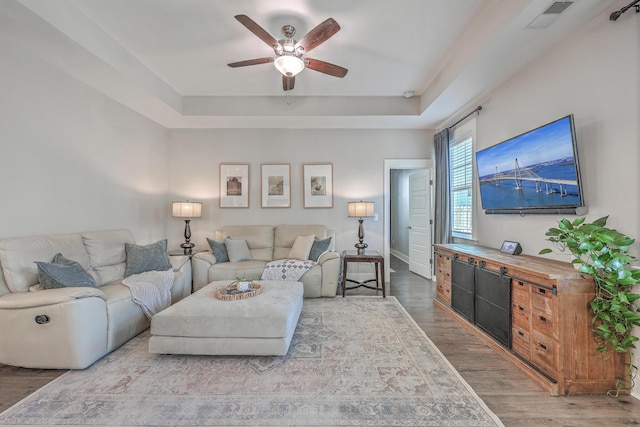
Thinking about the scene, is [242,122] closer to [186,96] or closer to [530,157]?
[186,96]

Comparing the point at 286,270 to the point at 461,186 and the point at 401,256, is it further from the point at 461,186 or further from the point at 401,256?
the point at 401,256

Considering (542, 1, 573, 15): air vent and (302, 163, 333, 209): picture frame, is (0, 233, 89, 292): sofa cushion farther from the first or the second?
(542, 1, 573, 15): air vent

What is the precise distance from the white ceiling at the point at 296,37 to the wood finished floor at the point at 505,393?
105 inches

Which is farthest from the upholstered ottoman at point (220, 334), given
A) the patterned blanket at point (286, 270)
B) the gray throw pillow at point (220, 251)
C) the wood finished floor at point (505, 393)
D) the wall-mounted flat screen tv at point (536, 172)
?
the wall-mounted flat screen tv at point (536, 172)

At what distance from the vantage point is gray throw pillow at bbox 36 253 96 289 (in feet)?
7.50

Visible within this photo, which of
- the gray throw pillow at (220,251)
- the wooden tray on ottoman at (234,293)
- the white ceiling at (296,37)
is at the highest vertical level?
the white ceiling at (296,37)

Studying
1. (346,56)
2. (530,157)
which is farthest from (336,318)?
(346,56)

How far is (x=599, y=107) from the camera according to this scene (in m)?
2.08

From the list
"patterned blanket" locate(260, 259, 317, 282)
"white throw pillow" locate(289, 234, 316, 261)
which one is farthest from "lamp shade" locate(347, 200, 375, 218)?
"patterned blanket" locate(260, 259, 317, 282)

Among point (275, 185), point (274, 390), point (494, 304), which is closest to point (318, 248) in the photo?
point (275, 185)

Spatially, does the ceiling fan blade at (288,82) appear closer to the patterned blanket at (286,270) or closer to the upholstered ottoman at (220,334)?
the patterned blanket at (286,270)

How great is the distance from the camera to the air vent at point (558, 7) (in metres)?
1.96

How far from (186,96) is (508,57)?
4153 millimetres

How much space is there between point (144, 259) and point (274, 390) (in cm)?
234
